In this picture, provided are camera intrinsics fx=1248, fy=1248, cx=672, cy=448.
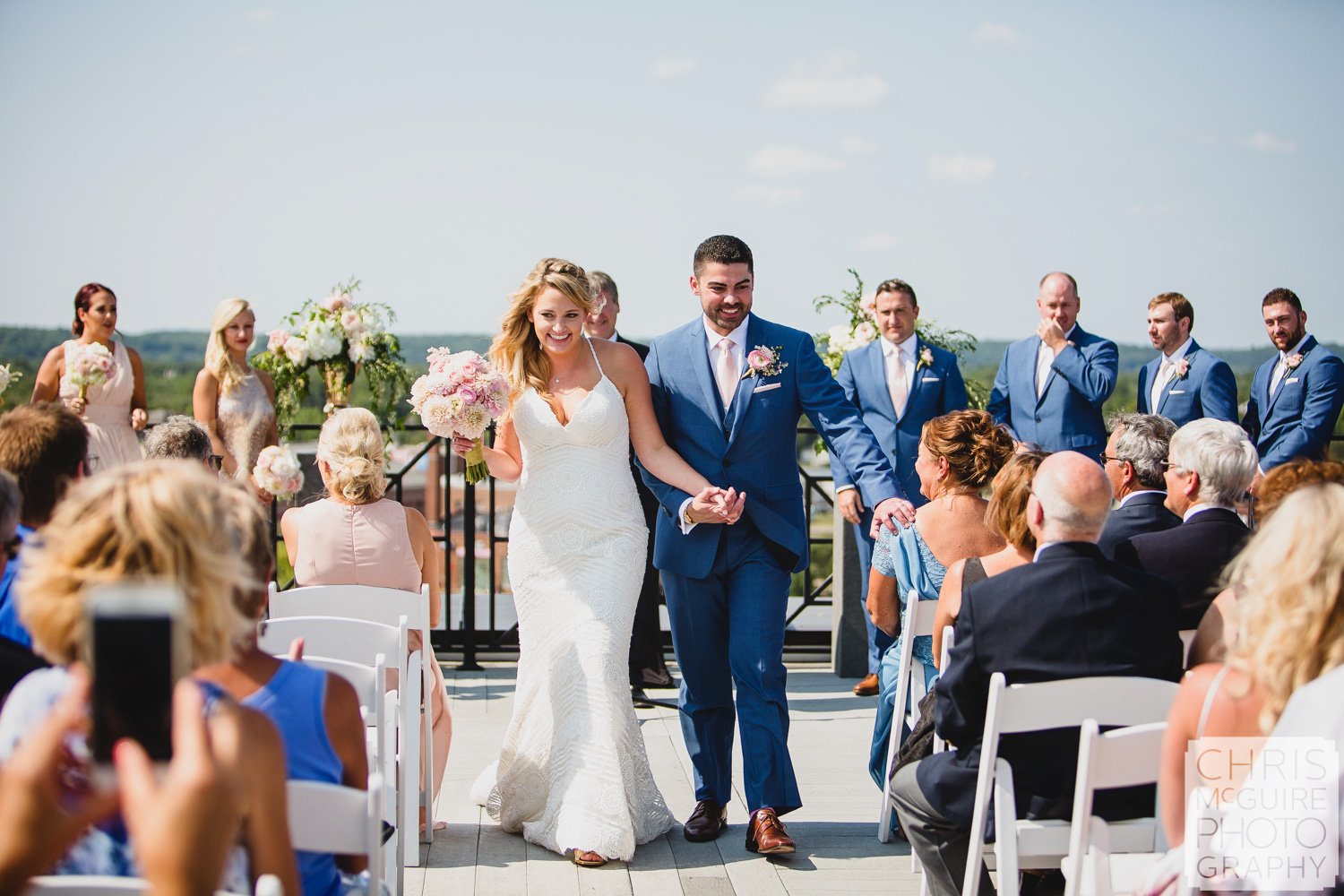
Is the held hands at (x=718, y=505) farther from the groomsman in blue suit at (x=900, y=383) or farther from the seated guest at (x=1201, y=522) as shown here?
the groomsman in blue suit at (x=900, y=383)

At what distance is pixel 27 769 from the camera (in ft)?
5.54

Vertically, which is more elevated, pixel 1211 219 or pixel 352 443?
pixel 1211 219

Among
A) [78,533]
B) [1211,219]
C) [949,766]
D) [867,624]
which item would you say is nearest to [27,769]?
[78,533]

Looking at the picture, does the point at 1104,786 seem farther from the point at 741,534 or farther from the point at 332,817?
the point at 741,534

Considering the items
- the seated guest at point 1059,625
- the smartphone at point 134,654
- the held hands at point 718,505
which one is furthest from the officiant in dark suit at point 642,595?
the smartphone at point 134,654

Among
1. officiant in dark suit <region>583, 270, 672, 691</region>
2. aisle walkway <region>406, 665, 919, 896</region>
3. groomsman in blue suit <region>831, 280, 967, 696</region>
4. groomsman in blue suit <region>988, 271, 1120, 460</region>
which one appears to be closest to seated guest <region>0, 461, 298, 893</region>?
aisle walkway <region>406, 665, 919, 896</region>

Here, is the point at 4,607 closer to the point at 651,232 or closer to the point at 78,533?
the point at 78,533

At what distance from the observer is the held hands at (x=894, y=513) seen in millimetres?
4273

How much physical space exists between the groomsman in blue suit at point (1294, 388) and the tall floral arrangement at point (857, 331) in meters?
1.82

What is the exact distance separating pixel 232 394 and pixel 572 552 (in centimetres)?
362

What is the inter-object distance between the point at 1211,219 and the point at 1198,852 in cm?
3858

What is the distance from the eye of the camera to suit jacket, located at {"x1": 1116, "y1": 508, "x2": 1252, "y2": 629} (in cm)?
375

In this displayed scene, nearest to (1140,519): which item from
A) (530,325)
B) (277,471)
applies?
(530,325)

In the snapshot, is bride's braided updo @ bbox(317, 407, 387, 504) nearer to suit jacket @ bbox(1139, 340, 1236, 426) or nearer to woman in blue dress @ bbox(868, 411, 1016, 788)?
woman in blue dress @ bbox(868, 411, 1016, 788)
